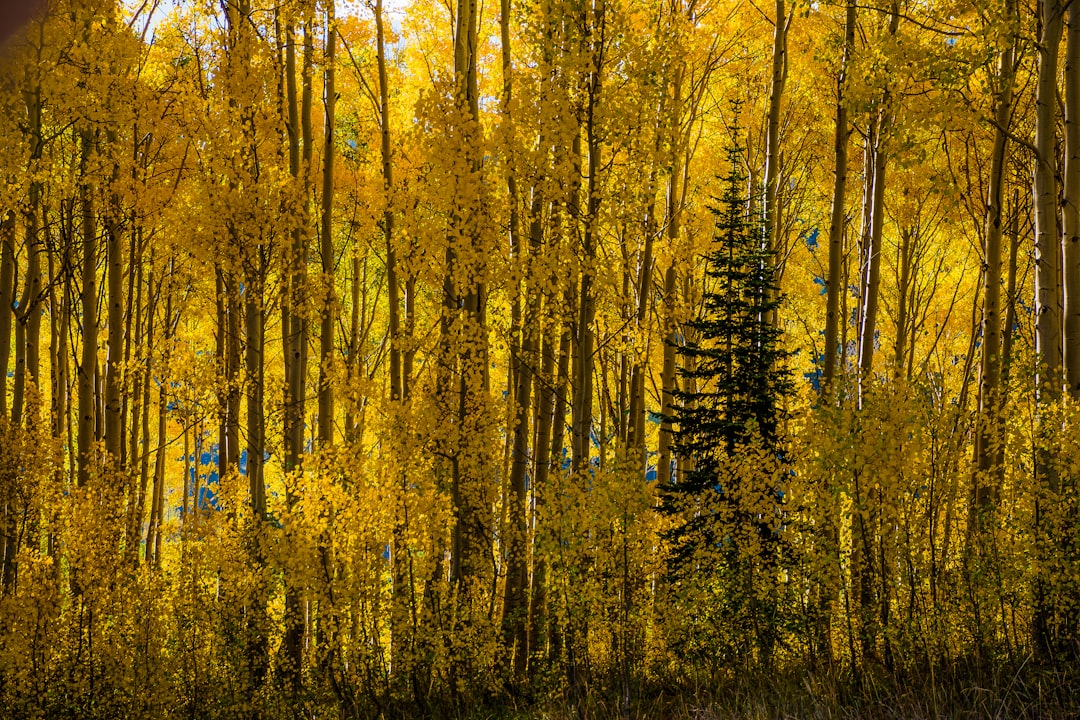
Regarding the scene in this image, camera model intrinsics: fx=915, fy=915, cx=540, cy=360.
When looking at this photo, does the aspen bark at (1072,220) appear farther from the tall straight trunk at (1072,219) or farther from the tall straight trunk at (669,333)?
the tall straight trunk at (669,333)

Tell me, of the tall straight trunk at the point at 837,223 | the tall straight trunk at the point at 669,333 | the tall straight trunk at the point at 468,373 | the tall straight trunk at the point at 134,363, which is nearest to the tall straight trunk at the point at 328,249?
the tall straight trunk at the point at 468,373

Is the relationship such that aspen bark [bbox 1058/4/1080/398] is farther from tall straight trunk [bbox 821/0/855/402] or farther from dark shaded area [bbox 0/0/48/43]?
dark shaded area [bbox 0/0/48/43]

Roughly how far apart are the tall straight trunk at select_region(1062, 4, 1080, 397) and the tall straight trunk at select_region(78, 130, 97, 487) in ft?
28.4

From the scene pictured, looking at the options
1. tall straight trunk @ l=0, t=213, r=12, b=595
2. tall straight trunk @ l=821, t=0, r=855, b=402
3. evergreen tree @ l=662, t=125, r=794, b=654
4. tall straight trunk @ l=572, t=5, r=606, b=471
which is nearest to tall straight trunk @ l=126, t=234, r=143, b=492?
tall straight trunk @ l=0, t=213, r=12, b=595

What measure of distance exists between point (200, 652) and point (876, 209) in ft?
27.1

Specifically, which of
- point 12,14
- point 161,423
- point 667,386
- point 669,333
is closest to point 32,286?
point 161,423

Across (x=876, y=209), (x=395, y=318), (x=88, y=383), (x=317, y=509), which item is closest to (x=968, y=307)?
(x=876, y=209)

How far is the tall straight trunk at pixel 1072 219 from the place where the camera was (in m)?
6.34

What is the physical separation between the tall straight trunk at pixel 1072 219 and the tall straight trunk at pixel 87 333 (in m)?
8.65

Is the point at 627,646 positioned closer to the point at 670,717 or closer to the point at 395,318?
the point at 670,717

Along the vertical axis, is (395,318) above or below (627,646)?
above

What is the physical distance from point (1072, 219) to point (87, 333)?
366 inches

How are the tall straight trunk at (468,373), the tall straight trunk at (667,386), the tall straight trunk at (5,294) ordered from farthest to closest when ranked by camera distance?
the tall straight trunk at (667,386), the tall straight trunk at (468,373), the tall straight trunk at (5,294)

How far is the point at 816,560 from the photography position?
7492 millimetres
